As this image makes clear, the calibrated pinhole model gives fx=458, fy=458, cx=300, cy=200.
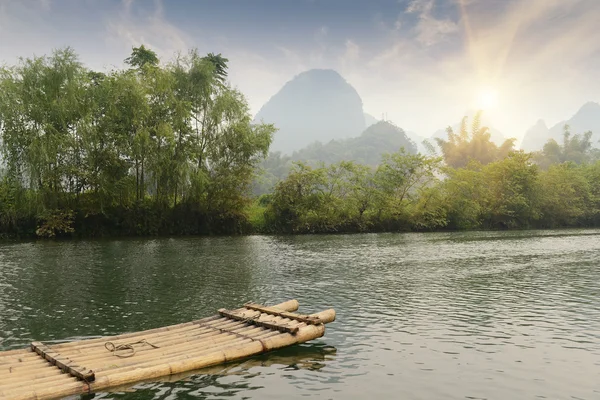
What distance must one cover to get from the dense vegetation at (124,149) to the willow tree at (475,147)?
9148cm

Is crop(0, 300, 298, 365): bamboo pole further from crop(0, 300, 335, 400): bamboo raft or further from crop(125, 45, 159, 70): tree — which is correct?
crop(125, 45, 159, 70): tree

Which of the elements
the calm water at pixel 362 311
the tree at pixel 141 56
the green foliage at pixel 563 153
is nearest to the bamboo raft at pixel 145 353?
A: the calm water at pixel 362 311

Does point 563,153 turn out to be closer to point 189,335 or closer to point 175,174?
point 175,174

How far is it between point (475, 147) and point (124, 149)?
357 ft

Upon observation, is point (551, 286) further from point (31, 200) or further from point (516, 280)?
point (31, 200)

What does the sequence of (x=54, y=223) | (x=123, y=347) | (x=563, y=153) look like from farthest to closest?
(x=563, y=153)
(x=54, y=223)
(x=123, y=347)

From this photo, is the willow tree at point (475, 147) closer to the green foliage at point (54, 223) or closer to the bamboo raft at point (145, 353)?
the green foliage at point (54, 223)

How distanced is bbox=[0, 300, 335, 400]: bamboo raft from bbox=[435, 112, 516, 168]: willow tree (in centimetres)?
12572

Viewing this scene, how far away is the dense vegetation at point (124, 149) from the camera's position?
46.9 m

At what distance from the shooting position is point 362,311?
689 inches

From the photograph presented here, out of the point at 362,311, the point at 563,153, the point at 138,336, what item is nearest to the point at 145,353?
the point at 138,336

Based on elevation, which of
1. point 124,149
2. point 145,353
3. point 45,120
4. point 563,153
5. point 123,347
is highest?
point 563,153

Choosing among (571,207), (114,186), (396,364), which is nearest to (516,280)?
(396,364)

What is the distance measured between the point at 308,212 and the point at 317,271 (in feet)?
108
